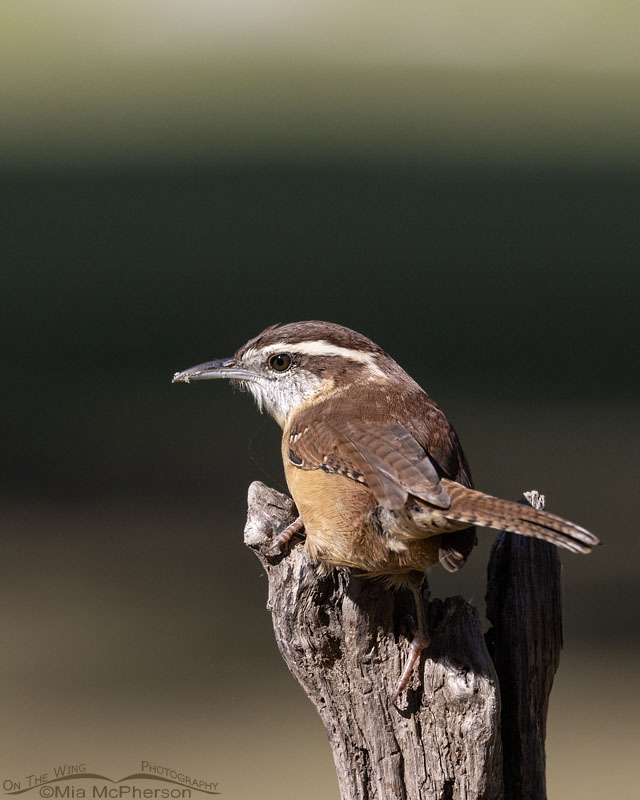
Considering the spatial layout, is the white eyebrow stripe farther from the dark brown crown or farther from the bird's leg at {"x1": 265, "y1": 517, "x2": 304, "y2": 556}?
the bird's leg at {"x1": 265, "y1": 517, "x2": 304, "y2": 556}

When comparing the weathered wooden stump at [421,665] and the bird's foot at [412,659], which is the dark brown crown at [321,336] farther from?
the bird's foot at [412,659]

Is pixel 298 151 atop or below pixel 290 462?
atop

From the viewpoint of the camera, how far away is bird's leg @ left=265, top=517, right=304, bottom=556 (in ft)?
11.4

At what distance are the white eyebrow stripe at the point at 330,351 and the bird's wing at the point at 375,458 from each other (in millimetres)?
301

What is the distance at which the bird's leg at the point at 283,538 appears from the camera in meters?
3.49

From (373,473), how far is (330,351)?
27.5 inches

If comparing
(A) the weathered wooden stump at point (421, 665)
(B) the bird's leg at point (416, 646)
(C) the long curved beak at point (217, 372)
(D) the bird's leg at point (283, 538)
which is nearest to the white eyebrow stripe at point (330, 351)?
(C) the long curved beak at point (217, 372)

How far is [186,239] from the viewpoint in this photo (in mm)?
20734

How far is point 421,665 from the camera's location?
3.27 metres

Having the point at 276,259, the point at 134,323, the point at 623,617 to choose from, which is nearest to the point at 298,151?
the point at 276,259

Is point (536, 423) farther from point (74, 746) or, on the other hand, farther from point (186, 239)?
point (186, 239)

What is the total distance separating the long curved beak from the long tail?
1.23 m

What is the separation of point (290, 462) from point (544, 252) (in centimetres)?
1623

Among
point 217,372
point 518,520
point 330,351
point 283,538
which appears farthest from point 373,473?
point 217,372
